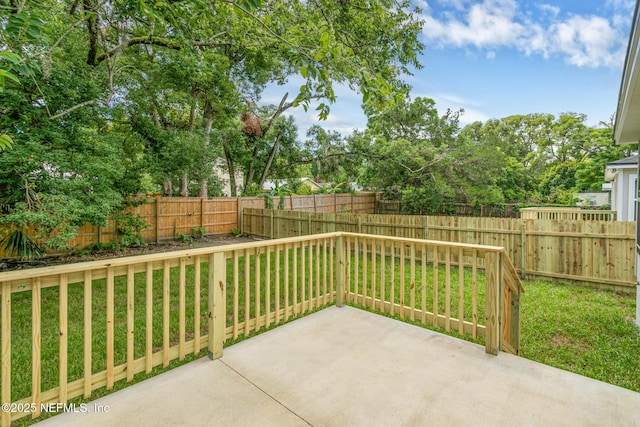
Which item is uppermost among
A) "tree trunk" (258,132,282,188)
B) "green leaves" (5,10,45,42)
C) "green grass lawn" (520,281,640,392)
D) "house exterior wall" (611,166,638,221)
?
"tree trunk" (258,132,282,188)

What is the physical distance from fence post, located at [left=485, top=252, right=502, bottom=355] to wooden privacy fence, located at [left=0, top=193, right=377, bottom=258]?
9.30 meters

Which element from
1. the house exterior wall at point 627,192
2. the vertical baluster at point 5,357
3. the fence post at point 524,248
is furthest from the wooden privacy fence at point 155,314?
the house exterior wall at point 627,192

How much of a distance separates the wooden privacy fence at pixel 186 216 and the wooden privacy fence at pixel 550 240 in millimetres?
6486

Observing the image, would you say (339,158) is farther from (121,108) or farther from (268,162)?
(121,108)

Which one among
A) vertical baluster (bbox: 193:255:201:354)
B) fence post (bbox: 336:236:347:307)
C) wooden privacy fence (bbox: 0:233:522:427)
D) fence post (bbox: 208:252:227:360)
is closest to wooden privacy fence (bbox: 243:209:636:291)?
wooden privacy fence (bbox: 0:233:522:427)

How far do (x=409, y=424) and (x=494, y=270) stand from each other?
4.68 feet

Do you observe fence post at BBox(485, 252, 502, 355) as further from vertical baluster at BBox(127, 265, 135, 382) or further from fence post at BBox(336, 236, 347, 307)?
vertical baluster at BBox(127, 265, 135, 382)

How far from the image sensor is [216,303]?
2576mm

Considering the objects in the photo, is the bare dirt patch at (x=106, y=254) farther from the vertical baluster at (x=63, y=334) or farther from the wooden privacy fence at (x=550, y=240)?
the wooden privacy fence at (x=550, y=240)

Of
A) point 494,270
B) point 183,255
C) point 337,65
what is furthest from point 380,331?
point 337,65

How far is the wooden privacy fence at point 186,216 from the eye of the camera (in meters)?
9.24

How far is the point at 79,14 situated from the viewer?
6.16 metres

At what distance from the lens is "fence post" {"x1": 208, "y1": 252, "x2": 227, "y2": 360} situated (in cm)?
255

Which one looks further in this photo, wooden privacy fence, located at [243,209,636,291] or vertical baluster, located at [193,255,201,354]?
wooden privacy fence, located at [243,209,636,291]
